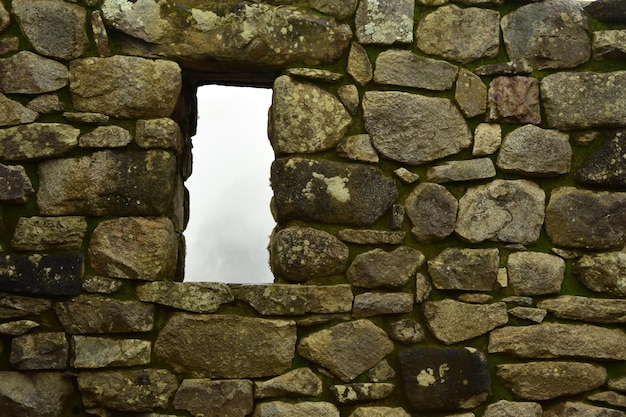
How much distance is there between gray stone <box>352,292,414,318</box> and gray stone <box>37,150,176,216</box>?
106cm

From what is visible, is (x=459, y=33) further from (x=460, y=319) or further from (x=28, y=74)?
(x=28, y=74)

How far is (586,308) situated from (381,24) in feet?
5.84

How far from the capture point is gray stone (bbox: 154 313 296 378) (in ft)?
9.95

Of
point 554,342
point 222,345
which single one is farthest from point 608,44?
point 222,345

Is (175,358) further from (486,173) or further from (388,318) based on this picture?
(486,173)

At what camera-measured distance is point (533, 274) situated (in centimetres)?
326

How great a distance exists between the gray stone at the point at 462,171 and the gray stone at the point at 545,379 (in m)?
0.96

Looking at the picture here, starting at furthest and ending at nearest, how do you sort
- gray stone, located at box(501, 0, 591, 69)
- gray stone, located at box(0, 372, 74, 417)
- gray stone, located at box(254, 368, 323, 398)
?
gray stone, located at box(501, 0, 591, 69) → gray stone, located at box(254, 368, 323, 398) → gray stone, located at box(0, 372, 74, 417)

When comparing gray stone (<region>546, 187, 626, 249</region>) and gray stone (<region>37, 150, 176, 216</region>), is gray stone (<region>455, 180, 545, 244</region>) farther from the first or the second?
gray stone (<region>37, 150, 176, 216</region>)

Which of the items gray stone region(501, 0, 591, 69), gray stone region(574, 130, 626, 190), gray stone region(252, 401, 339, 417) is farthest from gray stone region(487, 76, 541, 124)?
gray stone region(252, 401, 339, 417)

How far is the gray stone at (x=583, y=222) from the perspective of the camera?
3.31 m

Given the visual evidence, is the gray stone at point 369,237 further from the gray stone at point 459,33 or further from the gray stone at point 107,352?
the gray stone at point 107,352

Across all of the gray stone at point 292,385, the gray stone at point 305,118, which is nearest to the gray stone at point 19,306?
the gray stone at point 292,385

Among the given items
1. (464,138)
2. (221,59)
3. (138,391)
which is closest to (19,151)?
(221,59)
